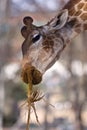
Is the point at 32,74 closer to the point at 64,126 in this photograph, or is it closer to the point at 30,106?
the point at 30,106

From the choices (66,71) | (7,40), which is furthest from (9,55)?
(66,71)

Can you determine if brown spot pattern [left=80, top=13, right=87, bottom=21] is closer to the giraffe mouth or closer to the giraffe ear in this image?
the giraffe ear

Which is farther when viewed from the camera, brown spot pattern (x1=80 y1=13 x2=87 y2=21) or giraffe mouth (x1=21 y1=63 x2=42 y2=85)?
brown spot pattern (x1=80 y1=13 x2=87 y2=21)

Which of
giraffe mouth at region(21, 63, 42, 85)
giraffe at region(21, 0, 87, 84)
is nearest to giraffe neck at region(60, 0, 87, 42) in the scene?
giraffe at region(21, 0, 87, 84)

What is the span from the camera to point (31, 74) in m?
0.82

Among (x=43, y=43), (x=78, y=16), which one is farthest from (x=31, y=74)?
(x=78, y=16)

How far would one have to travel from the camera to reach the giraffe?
84cm

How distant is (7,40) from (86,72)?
614 mm

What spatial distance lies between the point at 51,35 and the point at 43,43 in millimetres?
29

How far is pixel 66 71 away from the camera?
282cm

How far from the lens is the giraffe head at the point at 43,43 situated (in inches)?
32.9

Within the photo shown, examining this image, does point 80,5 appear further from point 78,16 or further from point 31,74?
point 31,74

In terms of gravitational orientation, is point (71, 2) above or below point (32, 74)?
above

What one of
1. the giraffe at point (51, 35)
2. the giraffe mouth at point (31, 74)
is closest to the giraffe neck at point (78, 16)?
the giraffe at point (51, 35)
